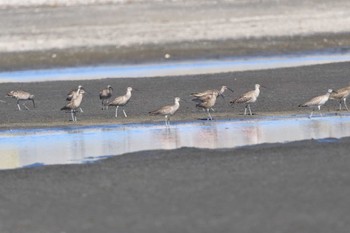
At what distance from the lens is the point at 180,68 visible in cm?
3797

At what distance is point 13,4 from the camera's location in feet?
192

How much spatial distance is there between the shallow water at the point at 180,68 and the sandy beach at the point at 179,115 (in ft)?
A: 4.46

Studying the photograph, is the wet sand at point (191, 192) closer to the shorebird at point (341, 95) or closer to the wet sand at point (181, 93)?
the shorebird at point (341, 95)

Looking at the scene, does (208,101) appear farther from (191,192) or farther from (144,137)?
(191,192)

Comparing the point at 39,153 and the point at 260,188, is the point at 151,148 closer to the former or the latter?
the point at 39,153

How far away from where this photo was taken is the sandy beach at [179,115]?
44.2ft

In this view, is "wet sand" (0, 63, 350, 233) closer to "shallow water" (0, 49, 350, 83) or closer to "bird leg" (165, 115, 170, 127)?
"bird leg" (165, 115, 170, 127)

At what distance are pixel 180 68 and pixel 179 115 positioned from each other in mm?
13119

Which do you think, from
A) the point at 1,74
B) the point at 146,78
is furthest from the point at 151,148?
the point at 1,74

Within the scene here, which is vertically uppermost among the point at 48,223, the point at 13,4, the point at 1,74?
the point at 13,4

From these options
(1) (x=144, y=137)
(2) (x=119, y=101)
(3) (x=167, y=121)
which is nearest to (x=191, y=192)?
(1) (x=144, y=137)

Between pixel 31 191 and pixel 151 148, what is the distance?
392cm

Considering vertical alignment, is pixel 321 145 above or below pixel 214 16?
below

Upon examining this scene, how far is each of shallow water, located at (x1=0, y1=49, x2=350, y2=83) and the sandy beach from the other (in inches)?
53.5
